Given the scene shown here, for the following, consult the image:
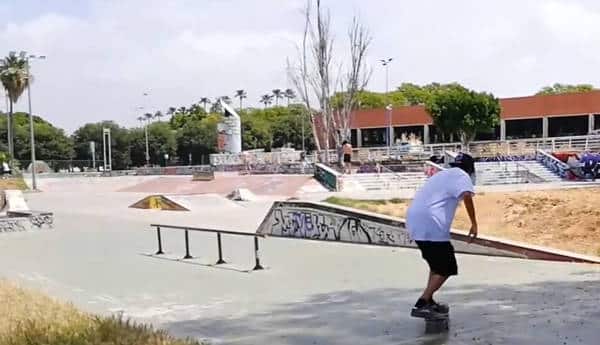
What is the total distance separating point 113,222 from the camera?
874 inches

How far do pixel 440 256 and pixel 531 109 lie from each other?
2318 inches

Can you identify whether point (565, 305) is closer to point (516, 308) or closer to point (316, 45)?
point (516, 308)

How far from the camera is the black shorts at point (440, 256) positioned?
6.07m

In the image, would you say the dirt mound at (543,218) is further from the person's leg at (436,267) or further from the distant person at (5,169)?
the distant person at (5,169)

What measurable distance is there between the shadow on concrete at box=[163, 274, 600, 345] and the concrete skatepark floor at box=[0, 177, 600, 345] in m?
0.01

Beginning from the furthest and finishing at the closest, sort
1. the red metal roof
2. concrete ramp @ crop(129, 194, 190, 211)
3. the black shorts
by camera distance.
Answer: the red metal roof → concrete ramp @ crop(129, 194, 190, 211) → the black shorts

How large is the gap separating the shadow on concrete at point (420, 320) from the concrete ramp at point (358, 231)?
219 cm

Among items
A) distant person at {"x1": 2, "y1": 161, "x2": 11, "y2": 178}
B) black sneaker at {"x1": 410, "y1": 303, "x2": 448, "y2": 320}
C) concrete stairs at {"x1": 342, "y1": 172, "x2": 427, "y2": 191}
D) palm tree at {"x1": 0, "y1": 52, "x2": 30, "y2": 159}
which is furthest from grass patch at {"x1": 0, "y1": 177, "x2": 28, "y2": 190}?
black sneaker at {"x1": 410, "y1": 303, "x2": 448, "y2": 320}

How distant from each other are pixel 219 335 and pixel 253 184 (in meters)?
31.5

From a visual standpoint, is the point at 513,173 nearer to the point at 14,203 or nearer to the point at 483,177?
the point at 483,177

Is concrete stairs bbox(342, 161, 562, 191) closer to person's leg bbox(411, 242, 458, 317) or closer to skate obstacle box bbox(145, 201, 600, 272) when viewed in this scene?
skate obstacle box bbox(145, 201, 600, 272)

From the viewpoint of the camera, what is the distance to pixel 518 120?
6438 cm

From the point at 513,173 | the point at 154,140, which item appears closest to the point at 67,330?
the point at 513,173

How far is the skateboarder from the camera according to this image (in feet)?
19.7
